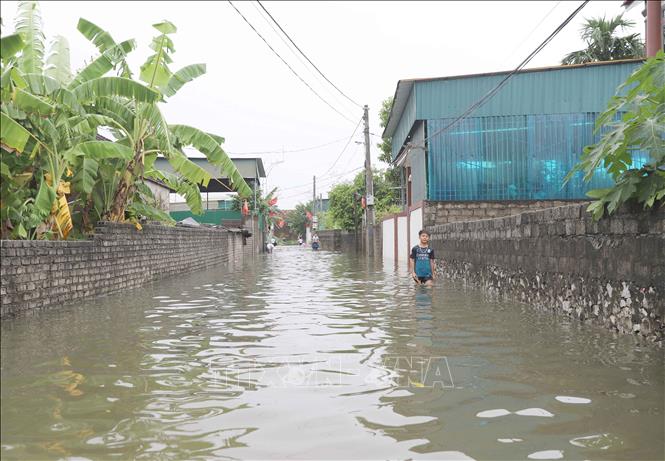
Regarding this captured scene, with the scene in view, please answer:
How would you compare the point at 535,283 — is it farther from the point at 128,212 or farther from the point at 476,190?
the point at 476,190

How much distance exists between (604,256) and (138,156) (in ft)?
34.4

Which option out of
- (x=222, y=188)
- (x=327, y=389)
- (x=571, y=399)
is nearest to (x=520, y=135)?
(x=571, y=399)

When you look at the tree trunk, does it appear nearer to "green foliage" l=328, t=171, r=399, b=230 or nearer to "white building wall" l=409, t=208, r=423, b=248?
"white building wall" l=409, t=208, r=423, b=248

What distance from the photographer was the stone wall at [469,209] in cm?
2259

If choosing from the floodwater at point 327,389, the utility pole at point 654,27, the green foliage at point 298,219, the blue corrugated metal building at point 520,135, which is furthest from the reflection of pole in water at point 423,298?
the green foliage at point 298,219

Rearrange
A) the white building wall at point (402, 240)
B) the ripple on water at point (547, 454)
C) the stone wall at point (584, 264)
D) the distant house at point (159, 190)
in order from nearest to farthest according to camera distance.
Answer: the ripple on water at point (547, 454)
the stone wall at point (584, 264)
the white building wall at point (402, 240)
the distant house at point (159, 190)

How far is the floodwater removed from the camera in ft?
12.1

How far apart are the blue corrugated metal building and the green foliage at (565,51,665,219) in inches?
613

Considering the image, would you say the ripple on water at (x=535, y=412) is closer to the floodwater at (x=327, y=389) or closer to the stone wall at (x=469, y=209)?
the floodwater at (x=327, y=389)

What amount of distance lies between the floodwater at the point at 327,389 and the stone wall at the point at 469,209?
1345 centimetres

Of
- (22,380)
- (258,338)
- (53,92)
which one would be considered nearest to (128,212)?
(53,92)

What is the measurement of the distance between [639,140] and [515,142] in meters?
16.6

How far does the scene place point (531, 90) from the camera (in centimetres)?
2269

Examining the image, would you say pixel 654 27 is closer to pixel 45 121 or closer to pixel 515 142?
pixel 515 142
